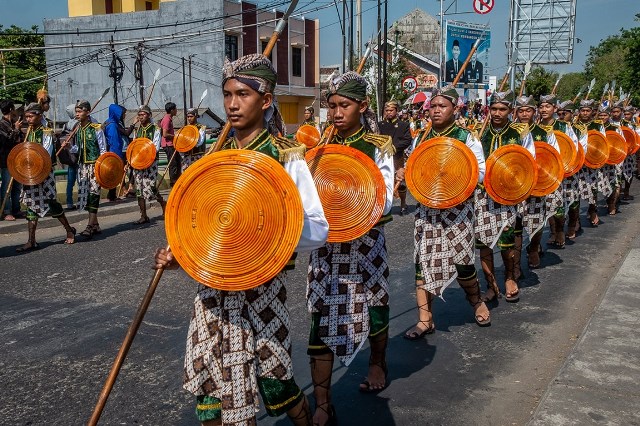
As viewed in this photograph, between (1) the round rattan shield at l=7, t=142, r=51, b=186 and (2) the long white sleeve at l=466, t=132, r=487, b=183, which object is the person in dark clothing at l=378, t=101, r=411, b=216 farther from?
(2) the long white sleeve at l=466, t=132, r=487, b=183

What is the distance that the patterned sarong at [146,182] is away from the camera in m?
11.4

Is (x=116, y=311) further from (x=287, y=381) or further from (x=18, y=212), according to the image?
(x=18, y=212)

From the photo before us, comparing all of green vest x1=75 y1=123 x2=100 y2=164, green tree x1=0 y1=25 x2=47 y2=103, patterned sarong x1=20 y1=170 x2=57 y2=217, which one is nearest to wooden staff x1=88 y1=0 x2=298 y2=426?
patterned sarong x1=20 y1=170 x2=57 y2=217

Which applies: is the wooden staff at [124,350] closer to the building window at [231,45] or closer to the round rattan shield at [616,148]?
the round rattan shield at [616,148]

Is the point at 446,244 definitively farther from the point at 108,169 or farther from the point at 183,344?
the point at 108,169

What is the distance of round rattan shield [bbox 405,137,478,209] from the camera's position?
16.4 ft

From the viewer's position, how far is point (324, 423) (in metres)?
3.84

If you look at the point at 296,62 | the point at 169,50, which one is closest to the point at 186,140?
the point at 169,50

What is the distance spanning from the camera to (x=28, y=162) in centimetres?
893

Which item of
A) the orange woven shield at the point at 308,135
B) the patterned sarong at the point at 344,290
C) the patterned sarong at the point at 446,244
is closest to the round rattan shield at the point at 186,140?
the orange woven shield at the point at 308,135

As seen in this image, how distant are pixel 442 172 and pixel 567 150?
4147 millimetres

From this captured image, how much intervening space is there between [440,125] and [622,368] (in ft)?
7.35

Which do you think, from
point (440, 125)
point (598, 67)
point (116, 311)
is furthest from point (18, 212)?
point (598, 67)

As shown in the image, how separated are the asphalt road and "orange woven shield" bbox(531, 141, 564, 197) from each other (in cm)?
111
